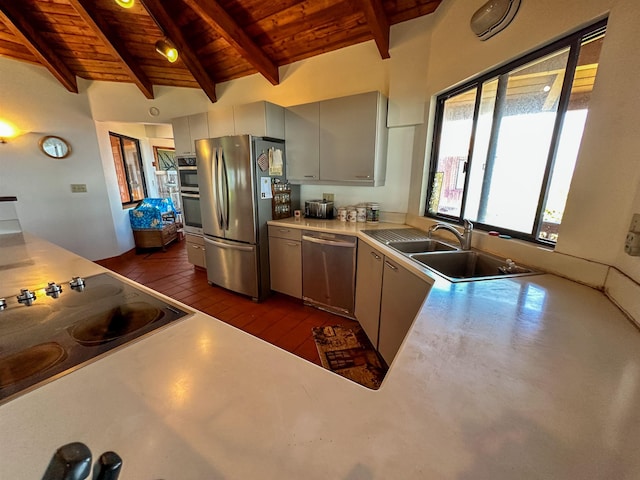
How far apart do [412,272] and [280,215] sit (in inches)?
74.8

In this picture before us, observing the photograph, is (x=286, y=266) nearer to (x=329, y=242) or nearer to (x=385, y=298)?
(x=329, y=242)

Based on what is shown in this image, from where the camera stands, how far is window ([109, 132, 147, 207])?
4.70 metres

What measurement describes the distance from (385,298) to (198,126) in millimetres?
3039

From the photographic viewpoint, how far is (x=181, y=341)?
28.5 inches

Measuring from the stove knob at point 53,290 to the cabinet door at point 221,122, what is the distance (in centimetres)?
239

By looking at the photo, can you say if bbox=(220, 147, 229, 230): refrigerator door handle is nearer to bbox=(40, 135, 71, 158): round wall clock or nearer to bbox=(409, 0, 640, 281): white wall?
bbox=(409, 0, 640, 281): white wall

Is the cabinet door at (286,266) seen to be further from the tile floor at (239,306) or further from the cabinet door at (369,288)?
the cabinet door at (369,288)

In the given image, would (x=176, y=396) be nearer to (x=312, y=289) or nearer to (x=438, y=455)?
(x=438, y=455)

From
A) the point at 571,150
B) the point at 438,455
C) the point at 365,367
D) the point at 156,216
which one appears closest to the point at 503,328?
the point at 438,455

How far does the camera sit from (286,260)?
2809 millimetres

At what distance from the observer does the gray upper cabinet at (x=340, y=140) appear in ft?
7.95

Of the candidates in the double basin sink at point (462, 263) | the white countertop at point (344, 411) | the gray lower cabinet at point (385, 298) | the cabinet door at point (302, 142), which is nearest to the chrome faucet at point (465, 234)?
the double basin sink at point (462, 263)

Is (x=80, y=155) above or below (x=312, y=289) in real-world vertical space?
above

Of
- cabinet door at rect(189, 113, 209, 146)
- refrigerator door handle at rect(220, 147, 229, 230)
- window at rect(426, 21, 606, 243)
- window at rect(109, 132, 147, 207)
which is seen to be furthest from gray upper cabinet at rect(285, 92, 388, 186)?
window at rect(109, 132, 147, 207)
